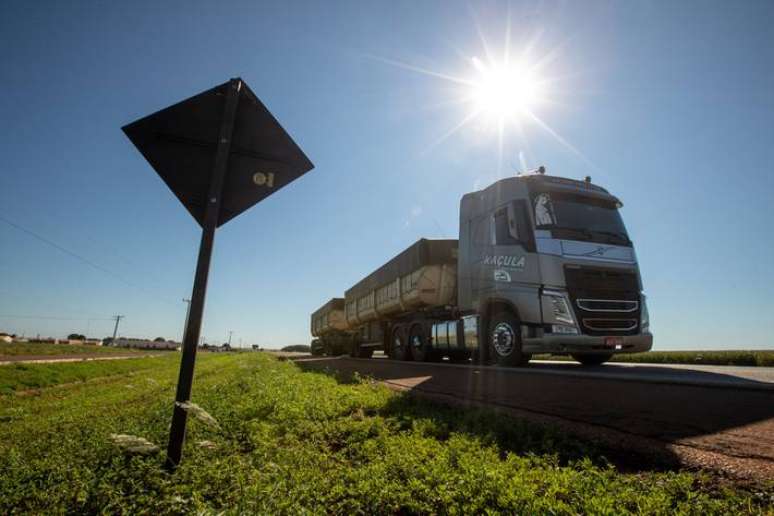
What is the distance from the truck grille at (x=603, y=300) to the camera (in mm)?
7527

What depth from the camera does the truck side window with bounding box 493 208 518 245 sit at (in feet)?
28.0

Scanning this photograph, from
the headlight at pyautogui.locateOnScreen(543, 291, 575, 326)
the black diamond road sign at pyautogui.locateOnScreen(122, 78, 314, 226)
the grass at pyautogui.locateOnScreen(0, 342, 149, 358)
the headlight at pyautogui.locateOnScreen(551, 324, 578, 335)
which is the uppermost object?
the black diamond road sign at pyautogui.locateOnScreen(122, 78, 314, 226)

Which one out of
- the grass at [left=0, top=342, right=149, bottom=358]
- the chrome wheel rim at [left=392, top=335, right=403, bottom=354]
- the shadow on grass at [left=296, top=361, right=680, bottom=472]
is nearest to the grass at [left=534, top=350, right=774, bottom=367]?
the chrome wheel rim at [left=392, top=335, right=403, bottom=354]

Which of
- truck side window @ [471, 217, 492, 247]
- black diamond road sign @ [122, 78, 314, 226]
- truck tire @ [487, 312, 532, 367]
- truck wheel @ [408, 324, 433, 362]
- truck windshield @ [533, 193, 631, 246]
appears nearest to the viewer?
black diamond road sign @ [122, 78, 314, 226]

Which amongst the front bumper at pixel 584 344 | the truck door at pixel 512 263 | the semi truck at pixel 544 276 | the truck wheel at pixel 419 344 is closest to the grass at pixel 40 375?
the truck wheel at pixel 419 344

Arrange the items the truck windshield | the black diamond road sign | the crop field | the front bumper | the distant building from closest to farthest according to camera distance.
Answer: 1. the crop field
2. the black diamond road sign
3. the front bumper
4. the truck windshield
5. the distant building

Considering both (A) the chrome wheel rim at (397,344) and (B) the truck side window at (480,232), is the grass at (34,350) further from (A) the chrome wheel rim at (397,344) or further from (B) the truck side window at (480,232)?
(B) the truck side window at (480,232)

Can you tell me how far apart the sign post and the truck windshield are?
21.4ft

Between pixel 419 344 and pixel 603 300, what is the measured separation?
6505 mm

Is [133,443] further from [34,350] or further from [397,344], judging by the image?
[34,350]

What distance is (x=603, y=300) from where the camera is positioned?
767 cm

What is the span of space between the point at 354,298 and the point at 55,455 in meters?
17.0

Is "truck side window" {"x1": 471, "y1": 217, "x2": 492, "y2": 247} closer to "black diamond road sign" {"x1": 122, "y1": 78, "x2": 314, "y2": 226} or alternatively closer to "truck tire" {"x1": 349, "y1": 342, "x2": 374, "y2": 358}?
"black diamond road sign" {"x1": 122, "y1": 78, "x2": 314, "y2": 226}

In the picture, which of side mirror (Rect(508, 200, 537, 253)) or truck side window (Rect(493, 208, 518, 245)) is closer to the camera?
side mirror (Rect(508, 200, 537, 253))
